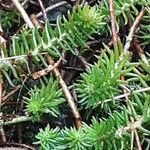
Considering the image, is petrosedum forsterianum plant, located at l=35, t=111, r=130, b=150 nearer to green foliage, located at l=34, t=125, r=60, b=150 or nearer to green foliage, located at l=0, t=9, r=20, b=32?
green foliage, located at l=34, t=125, r=60, b=150

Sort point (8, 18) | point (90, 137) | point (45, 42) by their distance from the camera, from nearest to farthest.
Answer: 1. point (90, 137)
2. point (45, 42)
3. point (8, 18)

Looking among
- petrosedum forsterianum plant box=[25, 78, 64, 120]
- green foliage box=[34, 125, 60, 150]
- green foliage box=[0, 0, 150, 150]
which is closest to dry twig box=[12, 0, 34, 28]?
green foliage box=[0, 0, 150, 150]

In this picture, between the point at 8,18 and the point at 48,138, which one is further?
the point at 8,18

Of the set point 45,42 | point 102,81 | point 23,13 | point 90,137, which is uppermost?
point 23,13

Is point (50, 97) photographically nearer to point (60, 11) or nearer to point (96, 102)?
point (96, 102)

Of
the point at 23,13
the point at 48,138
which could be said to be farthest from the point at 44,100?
the point at 23,13

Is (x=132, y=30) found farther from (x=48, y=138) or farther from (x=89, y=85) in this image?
(x=48, y=138)

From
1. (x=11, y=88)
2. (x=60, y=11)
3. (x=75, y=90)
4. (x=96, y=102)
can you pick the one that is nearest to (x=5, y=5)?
(x=60, y=11)
